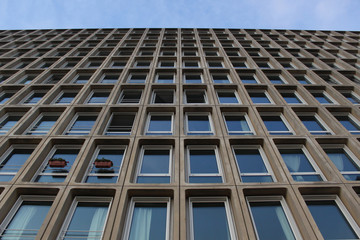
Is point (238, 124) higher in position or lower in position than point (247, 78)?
lower

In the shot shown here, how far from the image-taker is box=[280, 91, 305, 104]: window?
15625mm

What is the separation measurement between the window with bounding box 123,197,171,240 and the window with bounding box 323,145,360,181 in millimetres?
7585

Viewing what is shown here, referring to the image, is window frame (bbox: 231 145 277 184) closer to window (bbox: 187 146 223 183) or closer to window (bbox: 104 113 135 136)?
window (bbox: 187 146 223 183)

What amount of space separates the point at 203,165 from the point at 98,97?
9.31 m

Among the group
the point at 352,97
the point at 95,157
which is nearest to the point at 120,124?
the point at 95,157

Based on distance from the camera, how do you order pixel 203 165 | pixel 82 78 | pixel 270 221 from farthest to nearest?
pixel 82 78
pixel 203 165
pixel 270 221

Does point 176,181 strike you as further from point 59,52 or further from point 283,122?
point 59,52

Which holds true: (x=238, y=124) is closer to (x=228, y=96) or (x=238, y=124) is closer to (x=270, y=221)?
(x=228, y=96)

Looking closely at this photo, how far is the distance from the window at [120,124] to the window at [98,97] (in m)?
2.54

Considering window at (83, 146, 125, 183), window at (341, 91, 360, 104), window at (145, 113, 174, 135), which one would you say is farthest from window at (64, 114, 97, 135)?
window at (341, 91, 360, 104)

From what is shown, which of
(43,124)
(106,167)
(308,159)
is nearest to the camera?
(106,167)

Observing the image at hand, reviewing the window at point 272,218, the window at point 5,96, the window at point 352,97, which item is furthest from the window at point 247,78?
the window at point 5,96

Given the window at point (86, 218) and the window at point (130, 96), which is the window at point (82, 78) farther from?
the window at point (86, 218)

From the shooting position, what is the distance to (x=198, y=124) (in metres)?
13.2
